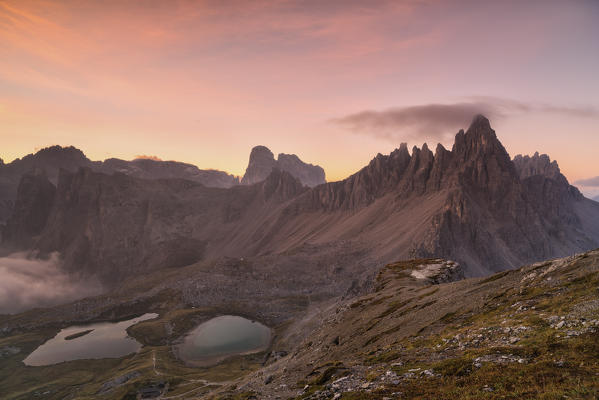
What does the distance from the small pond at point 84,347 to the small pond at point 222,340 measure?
114ft

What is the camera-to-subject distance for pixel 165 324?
182250 mm

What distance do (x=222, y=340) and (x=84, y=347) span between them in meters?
87.0

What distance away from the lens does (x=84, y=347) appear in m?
181

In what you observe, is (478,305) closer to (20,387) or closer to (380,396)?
(380,396)

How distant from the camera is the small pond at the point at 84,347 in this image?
171m

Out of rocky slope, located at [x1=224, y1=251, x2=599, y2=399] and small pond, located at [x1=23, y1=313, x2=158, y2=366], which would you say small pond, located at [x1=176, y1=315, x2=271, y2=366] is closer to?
small pond, located at [x1=23, y1=313, x2=158, y2=366]

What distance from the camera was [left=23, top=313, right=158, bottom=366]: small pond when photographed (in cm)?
17052

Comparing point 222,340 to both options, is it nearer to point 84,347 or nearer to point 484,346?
point 84,347

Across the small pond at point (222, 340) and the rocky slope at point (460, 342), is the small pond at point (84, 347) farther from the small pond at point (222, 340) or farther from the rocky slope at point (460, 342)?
the rocky slope at point (460, 342)

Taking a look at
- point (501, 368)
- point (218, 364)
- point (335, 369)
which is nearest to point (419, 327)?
point (335, 369)

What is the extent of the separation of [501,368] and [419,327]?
2515cm

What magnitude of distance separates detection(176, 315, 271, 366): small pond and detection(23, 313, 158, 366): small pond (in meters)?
34.8

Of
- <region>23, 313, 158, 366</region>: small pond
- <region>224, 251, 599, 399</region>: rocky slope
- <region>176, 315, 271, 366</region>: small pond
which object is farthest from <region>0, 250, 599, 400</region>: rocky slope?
<region>23, 313, 158, 366</region>: small pond

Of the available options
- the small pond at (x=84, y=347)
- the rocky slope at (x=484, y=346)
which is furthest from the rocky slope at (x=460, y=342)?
the small pond at (x=84, y=347)
